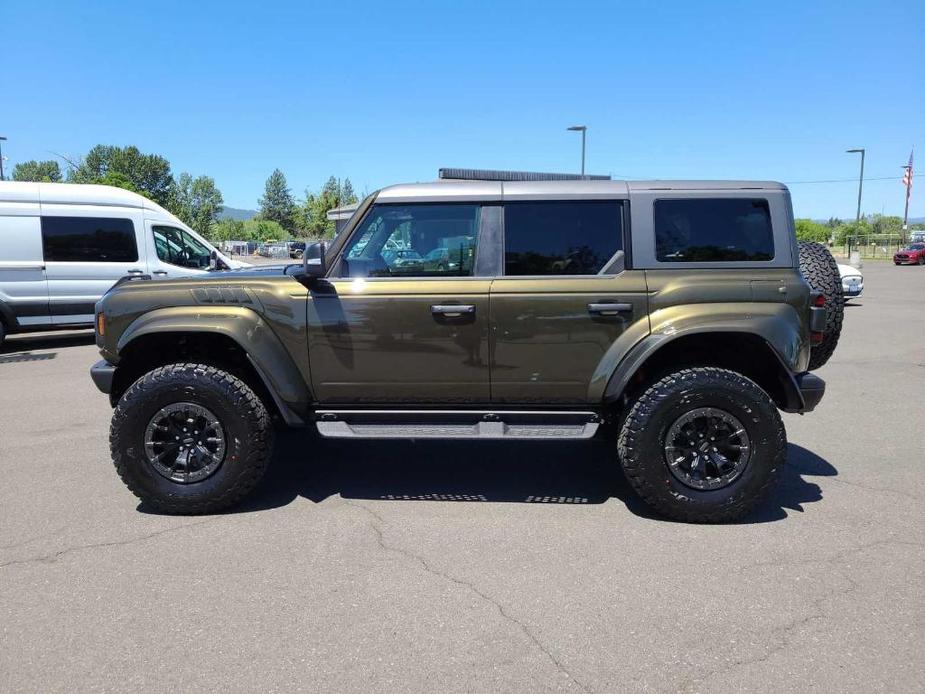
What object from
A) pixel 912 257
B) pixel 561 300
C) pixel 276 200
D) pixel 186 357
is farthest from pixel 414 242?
pixel 276 200

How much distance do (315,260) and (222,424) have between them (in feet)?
3.67

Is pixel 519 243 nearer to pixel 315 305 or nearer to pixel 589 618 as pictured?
pixel 315 305

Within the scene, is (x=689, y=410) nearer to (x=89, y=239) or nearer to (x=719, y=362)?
(x=719, y=362)

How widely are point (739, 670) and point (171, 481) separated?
10.4 ft

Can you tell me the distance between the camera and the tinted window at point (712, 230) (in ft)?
12.8

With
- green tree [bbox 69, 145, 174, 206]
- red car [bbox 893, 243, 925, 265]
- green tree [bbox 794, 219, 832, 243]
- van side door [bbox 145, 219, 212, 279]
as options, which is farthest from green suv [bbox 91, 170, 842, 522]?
green tree [bbox 69, 145, 174, 206]

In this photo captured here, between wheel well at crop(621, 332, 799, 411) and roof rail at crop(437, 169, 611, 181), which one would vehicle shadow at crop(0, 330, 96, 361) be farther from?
wheel well at crop(621, 332, 799, 411)

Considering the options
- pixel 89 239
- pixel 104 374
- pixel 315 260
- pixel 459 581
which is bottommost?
pixel 459 581

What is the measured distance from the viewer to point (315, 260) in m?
3.97

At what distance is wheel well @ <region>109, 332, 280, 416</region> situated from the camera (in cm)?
416

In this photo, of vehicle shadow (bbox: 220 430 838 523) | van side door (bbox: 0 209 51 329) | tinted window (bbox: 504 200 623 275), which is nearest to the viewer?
tinted window (bbox: 504 200 623 275)

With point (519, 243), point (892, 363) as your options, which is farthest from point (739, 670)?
point (892, 363)

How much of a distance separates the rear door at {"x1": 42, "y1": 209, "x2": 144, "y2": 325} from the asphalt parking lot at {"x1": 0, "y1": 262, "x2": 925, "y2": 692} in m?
6.14

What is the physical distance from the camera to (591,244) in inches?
158
